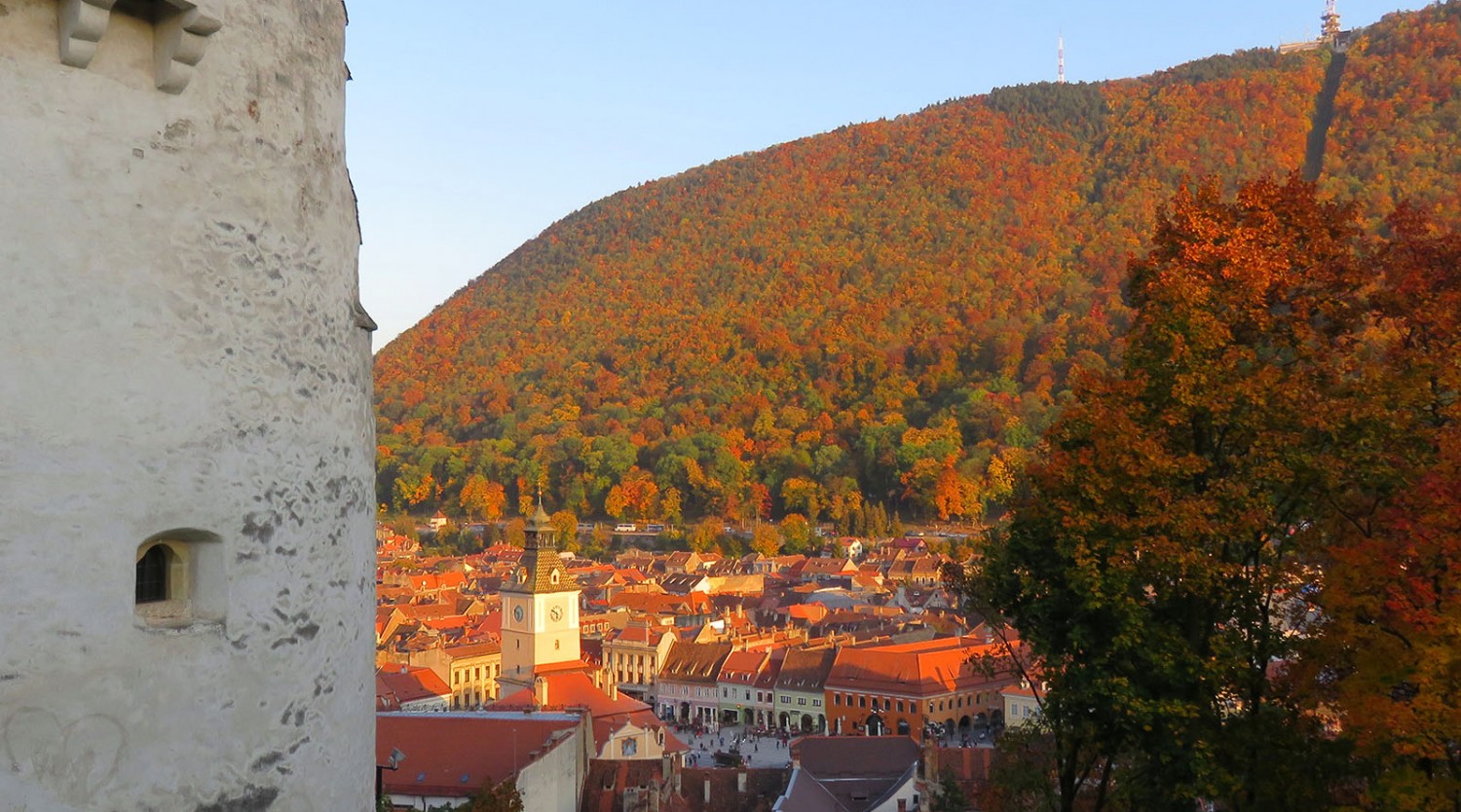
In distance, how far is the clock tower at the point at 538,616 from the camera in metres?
60.6

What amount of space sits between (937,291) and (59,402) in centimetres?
16349

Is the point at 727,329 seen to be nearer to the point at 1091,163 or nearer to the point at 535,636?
the point at 1091,163

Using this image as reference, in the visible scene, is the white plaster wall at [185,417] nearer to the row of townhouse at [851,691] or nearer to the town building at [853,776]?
the town building at [853,776]

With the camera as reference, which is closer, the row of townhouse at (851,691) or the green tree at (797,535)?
the row of townhouse at (851,691)

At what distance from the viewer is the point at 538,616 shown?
6066cm

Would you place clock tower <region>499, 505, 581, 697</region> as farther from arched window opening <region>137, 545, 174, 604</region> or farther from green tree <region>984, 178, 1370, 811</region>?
arched window opening <region>137, 545, 174, 604</region>

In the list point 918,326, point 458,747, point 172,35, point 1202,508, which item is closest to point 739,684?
point 458,747

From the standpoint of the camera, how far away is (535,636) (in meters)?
60.5

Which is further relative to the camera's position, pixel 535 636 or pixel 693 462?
pixel 693 462

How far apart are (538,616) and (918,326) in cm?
10569

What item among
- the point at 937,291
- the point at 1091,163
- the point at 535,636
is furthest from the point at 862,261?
the point at 535,636

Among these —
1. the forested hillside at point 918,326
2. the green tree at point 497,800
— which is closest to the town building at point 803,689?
the green tree at point 497,800

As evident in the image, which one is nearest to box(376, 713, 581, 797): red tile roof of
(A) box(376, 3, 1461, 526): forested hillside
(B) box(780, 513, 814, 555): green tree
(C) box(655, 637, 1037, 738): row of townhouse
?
(C) box(655, 637, 1037, 738): row of townhouse

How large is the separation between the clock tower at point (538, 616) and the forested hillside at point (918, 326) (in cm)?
6068
